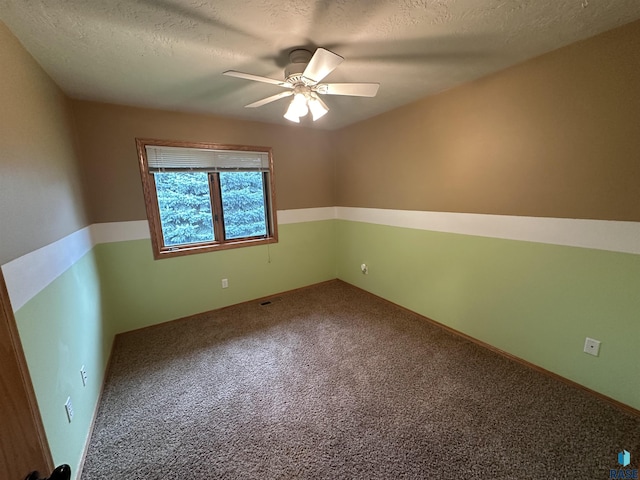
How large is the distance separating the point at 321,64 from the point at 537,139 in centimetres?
161

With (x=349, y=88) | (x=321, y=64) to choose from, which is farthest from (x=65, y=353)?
(x=349, y=88)

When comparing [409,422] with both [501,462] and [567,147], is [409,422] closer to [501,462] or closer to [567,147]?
[501,462]

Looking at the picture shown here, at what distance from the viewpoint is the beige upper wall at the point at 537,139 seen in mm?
1520

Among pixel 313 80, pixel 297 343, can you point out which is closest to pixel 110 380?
pixel 297 343

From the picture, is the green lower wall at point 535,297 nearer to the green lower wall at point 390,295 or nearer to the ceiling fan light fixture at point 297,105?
the green lower wall at point 390,295

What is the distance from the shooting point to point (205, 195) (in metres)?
3.01

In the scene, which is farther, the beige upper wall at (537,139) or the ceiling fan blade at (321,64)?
the beige upper wall at (537,139)

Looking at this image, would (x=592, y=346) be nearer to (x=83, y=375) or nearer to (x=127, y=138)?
(x=83, y=375)

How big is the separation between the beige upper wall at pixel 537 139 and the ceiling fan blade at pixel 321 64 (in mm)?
1438

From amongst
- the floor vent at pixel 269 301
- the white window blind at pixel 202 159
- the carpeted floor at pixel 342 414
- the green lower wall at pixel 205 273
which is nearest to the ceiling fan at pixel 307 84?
the white window blind at pixel 202 159

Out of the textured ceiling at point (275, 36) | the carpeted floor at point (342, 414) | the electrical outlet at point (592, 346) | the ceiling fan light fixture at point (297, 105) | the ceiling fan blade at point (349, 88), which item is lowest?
the carpeted floor at point (342, 414)

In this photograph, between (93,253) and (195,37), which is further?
(93,253)

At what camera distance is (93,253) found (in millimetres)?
2338

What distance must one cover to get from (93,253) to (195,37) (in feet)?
6.65
